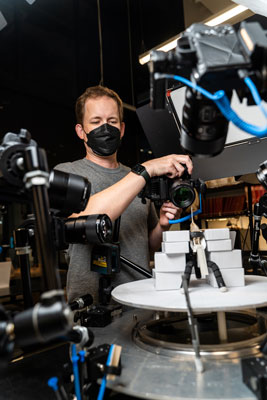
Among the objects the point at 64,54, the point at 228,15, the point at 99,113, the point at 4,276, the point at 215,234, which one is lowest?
the point at 4,276

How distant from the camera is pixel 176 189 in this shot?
110cm

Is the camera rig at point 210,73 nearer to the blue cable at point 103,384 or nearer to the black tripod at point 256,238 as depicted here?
the blue cable at point 103,384

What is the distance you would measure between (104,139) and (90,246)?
19.2 inches

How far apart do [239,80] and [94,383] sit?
1.89 ft

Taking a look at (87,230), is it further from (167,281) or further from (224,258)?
(224,258)

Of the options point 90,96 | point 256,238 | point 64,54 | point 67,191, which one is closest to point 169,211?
point 256,238

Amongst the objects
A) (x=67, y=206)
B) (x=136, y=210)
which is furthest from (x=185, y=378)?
(x=136, y=210)

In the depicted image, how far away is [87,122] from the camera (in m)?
1.46

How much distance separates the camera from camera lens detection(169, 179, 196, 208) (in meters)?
1.09

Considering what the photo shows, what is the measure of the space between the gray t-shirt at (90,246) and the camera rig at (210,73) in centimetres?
92

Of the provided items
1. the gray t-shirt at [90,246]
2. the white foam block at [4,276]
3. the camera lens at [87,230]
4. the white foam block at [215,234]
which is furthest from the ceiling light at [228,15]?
the white foam block at [4,276]

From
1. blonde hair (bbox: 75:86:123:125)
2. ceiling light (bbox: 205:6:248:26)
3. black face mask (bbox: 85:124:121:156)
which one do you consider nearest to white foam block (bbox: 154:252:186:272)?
black face mask (bbox: 85:124:121:156)

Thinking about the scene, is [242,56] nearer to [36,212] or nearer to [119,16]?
[36,212]

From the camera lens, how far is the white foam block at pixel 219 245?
919 mm
